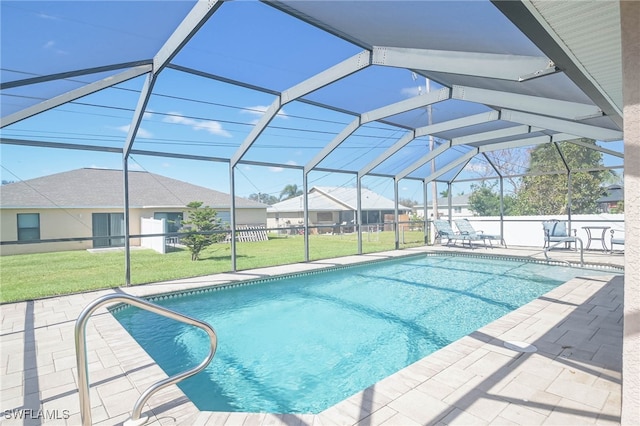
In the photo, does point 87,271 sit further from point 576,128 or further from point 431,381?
point 576,128

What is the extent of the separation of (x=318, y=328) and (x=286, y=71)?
4150mm

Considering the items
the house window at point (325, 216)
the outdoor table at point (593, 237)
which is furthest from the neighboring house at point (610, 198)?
the house window at point (325, 216)

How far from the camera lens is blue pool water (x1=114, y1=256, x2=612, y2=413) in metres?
3.45

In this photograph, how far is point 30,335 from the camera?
4.02 m

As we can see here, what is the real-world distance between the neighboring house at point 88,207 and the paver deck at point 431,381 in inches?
372

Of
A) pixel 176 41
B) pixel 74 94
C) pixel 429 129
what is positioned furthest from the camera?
pixel 429 129

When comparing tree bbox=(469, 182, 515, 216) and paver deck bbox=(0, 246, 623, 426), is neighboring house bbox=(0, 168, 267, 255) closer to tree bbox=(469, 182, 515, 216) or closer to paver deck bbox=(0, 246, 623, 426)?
paver deck bbox=(0, 246, 623, 426)

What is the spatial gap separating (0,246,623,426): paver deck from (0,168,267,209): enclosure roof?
13.2 meters

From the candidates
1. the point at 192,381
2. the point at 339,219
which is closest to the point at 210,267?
the point at 192,381

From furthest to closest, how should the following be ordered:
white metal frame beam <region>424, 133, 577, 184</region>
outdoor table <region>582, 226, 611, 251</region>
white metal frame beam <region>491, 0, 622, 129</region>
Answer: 1. outdoor table <region>582, 226, 611, 251</region>
2. white metal frame beam <region>424, 133, 577, 184</region>
3. white metal frame beam <region>491, 0, 622, 129</region>

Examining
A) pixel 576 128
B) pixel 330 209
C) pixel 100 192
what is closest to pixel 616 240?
pixel 576 128

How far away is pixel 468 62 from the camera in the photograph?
410 cm

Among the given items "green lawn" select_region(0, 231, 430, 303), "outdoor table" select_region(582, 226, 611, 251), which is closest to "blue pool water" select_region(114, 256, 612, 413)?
"green lawn" select_region(0, 231, 430, 303)

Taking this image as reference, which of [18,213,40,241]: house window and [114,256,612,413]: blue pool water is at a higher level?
[18,213,40,241]: house window
